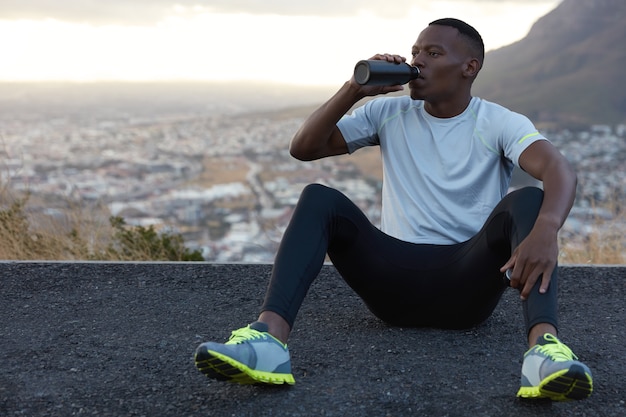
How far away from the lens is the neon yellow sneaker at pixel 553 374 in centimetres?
182

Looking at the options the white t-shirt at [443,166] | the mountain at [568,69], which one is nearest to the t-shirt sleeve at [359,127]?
the white t-shirt at [443,166]

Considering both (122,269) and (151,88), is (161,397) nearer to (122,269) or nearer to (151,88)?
(122,269)

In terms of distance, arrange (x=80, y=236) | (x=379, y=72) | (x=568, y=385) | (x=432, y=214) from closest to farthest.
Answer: (x=568, y=385) < (x=379, y=72) < (x=432, y=214) < (x=80, y=236)

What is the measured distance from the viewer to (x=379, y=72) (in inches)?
89.6

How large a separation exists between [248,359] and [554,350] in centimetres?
77

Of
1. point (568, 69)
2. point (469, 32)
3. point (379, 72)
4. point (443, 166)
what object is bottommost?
point (443, 166)

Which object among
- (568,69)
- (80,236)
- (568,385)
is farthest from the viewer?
(568,69)

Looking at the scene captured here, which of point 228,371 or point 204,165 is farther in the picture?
point 204,165

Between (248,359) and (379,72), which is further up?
(379,72)

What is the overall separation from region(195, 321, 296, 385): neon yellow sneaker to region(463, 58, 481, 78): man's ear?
1.14 meters

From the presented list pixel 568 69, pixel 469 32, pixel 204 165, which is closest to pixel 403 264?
pixel 469 32

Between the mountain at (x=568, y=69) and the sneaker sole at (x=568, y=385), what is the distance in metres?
18.6

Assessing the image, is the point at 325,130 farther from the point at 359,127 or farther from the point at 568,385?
the point at 568,385

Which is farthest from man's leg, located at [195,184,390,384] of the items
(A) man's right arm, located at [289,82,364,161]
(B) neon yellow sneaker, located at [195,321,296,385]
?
(A) man's right arm, located at [289,82,364,161]
